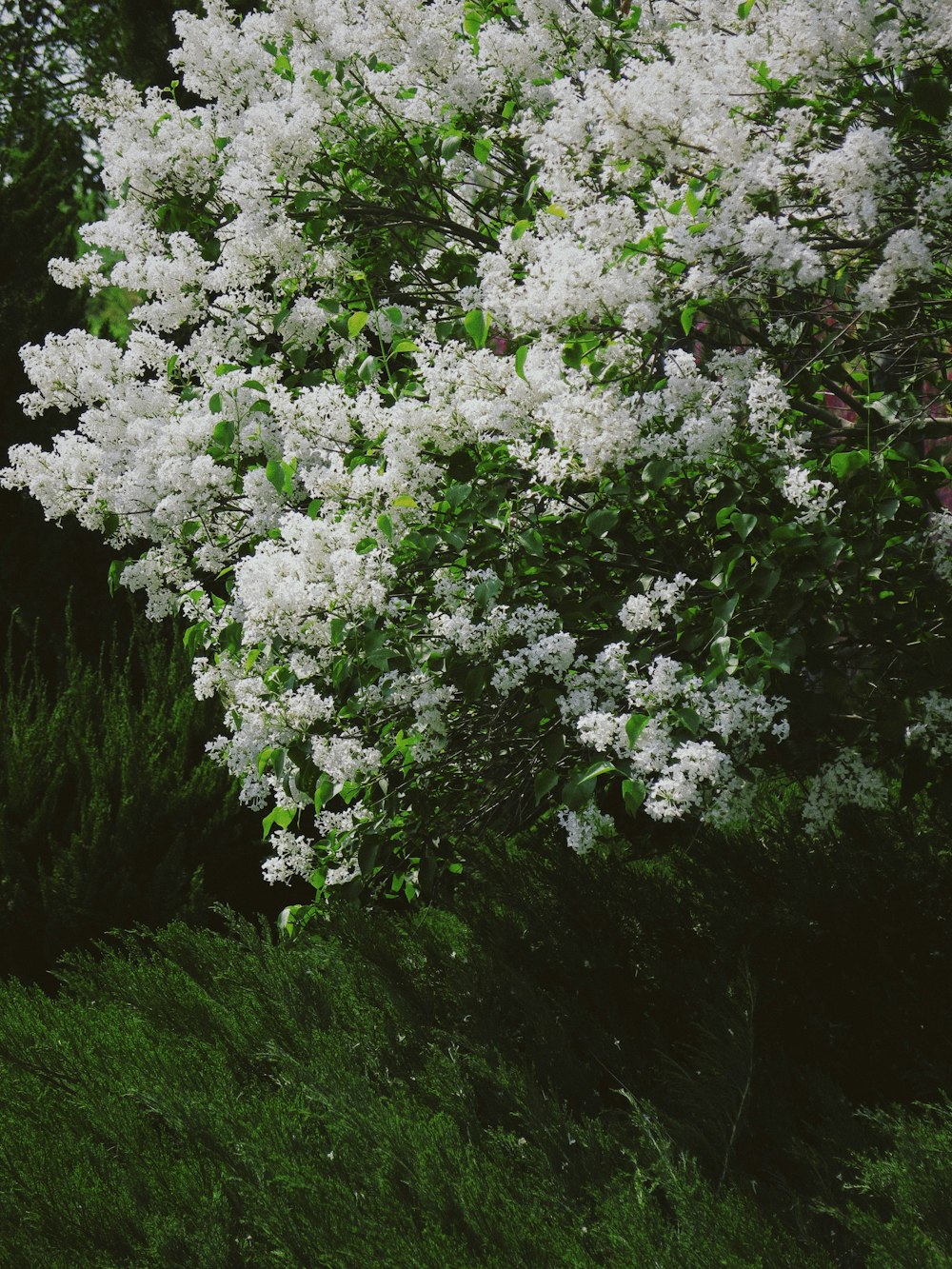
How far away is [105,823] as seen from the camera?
13.4 feet

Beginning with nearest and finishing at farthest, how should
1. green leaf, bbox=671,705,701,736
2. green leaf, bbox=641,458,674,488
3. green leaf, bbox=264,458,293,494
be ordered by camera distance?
green leaf, bbox=671,705,701,736, green leaf, bbox=641,458,674,488, green leaf, bbox=264,458,293,494

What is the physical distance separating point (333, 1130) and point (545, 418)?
58.1 inches

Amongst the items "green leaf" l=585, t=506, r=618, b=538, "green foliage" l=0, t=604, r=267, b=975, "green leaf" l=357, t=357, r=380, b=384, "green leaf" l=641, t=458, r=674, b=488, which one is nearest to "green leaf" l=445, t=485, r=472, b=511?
"green leaf" l=585, t=506, r=618, b=538

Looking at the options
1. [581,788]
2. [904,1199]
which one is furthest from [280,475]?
[904,1199]

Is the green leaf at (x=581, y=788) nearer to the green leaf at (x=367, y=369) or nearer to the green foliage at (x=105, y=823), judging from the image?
the green leaf at (x=367, y=369)

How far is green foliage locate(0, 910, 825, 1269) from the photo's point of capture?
207 cm

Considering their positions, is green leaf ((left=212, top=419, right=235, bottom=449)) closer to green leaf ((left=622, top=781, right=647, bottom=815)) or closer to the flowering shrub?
the flowering shrub

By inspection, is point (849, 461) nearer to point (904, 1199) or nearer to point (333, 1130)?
point (904, 1199)

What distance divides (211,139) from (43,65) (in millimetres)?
14834

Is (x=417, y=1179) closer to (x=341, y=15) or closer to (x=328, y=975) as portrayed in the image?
(x=328, y=975)

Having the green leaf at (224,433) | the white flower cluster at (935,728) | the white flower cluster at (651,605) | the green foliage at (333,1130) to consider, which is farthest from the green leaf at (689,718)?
the green leaf at (224,433)

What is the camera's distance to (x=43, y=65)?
1609cm

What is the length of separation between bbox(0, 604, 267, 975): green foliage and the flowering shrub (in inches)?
36.8

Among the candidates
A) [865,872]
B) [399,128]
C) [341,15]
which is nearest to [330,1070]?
[865,872]
